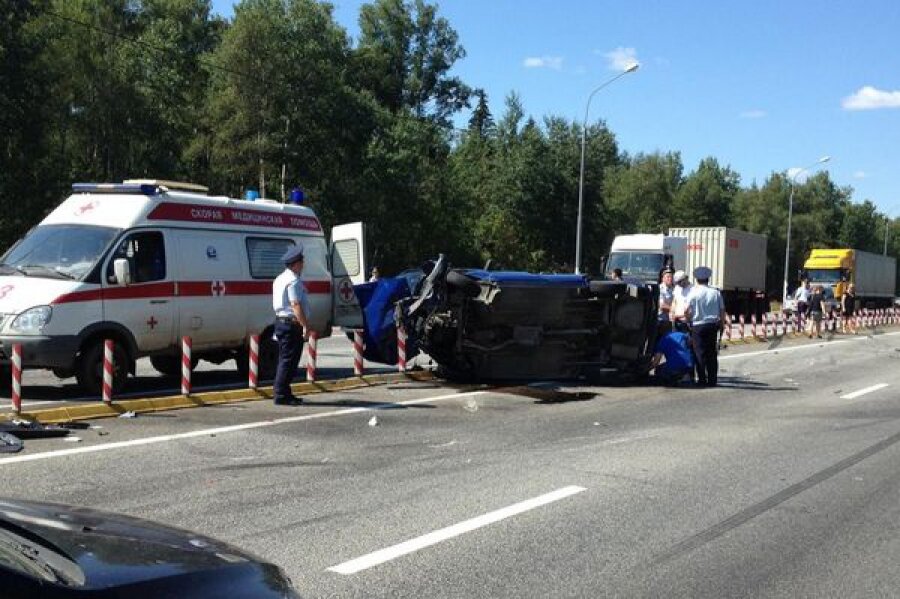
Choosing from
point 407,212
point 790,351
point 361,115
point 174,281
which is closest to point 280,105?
point 361,115

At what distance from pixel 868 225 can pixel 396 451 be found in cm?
10887

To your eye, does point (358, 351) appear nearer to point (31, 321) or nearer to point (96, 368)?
point (96, 368)

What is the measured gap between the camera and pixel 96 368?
10172 millimetres

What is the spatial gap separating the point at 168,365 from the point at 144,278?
2.23m

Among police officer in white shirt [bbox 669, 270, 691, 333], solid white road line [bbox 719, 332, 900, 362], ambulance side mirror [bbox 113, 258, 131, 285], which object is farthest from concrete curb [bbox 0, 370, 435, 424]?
solid white road line [bbox 719, 332, 900, 362]

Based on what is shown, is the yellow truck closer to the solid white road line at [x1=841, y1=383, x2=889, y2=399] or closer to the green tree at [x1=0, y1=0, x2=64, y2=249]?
the solid white road line at [x1=841, y1=383, x2=889, y2=399]

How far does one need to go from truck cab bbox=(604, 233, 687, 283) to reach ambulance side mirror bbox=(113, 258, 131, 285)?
19817 millimetres

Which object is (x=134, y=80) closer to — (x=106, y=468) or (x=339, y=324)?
(x=339, y=324)

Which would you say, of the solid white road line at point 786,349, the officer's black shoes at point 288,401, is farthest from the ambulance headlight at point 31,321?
the solid white road line at point 786,349

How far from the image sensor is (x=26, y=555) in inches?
85.4

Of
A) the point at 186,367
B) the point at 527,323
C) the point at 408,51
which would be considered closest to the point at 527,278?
the point at 527,323

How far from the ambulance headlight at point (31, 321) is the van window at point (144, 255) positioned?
1077mm

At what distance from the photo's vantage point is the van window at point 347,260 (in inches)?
540

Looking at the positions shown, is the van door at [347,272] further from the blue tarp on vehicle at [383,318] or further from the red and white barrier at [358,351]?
the red and white barrier at [358,351]
